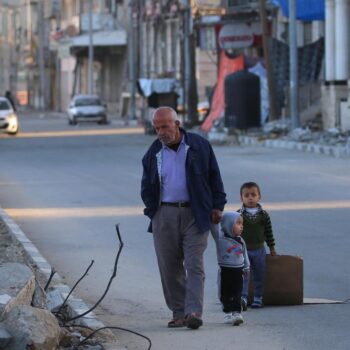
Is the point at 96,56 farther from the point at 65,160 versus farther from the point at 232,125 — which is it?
the point at 65,160

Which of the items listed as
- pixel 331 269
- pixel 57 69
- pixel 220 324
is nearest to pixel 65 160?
pixel 331 269

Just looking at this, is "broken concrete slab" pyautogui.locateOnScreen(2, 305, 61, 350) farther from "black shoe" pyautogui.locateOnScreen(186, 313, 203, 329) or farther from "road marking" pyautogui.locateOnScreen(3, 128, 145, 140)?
"road marking" pyautogui.locateOnScreen(3, 128, 145, 140)

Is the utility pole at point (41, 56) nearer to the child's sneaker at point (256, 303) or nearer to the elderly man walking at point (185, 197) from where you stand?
the child's sneaker at point (256, 303)

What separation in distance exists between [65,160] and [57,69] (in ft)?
224

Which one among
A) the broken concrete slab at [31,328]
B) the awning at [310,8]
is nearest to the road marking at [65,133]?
the awning at [310,8]

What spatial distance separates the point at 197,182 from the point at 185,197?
146mm

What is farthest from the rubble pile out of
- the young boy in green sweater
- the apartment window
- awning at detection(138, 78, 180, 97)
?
the apartment window

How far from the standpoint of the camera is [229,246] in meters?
9.16

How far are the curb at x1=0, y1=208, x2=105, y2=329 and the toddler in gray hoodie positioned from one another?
0.89 metres

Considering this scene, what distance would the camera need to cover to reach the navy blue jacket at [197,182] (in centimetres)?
878

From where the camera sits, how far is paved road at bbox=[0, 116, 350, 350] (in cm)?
902

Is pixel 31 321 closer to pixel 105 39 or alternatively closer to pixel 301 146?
pixel 301 146

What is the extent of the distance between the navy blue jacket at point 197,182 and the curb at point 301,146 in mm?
21544

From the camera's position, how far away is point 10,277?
8.99 metres
